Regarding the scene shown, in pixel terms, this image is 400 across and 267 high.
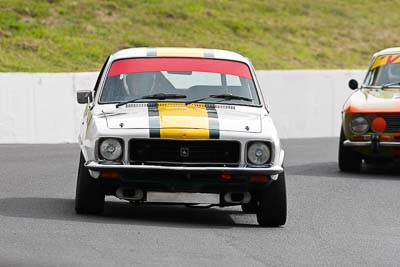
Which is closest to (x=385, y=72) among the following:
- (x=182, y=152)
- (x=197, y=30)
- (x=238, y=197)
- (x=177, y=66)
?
(x=177, y=66)

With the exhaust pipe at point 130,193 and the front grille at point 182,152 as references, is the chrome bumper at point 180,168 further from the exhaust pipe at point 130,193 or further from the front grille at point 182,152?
the exhaust pipe at point 130,193

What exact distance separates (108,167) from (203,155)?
73 cm

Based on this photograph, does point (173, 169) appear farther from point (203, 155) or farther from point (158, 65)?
point (158, 65)

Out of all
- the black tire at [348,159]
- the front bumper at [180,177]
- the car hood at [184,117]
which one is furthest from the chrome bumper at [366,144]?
the front bumper at [180,177]

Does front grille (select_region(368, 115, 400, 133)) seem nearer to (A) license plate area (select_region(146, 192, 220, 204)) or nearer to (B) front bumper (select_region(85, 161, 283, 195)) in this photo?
(B) front bumper (select_region(85, 161, 283, 195))

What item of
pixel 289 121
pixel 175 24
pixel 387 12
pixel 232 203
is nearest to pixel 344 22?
pixel 387 12

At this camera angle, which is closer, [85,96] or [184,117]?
[184,117]

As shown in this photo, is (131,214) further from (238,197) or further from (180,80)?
(180,80)

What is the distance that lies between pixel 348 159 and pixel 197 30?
1850cm

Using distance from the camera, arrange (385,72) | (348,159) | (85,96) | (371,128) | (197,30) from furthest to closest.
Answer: (197,30) → (385,72) → (348,159) → (371,128) → (85,96)

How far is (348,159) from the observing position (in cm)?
1543

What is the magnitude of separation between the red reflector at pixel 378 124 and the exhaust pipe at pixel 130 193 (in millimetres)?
5581

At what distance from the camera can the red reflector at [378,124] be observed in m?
→ 14.8

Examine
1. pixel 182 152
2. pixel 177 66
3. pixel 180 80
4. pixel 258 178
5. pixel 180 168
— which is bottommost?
pixel 258 178
